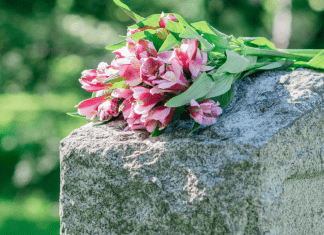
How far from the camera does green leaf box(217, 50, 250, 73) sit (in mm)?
863

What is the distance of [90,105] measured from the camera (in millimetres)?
1056

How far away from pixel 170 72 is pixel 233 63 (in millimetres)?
200

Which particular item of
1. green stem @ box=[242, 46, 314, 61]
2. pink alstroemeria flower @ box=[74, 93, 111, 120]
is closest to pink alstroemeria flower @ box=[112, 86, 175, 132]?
pink alstroemeria flower @ box=[74, 93, 111, 120]

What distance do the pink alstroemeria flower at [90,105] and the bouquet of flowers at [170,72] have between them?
0.12 feet

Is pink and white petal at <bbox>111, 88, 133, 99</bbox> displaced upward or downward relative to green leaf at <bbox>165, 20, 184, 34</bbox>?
downward

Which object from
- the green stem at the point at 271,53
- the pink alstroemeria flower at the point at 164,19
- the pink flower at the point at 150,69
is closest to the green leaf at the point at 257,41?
the green stem at the point at 271,53

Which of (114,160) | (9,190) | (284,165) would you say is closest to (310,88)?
(284,165)

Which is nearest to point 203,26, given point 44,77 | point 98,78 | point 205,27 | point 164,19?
point 205,27

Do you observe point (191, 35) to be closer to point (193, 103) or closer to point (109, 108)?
point (193, 103)

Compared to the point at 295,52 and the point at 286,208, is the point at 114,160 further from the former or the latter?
the point at 295,52

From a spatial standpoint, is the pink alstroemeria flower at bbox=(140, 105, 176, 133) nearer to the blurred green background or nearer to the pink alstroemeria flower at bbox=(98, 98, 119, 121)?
the pink alstroemeria flower at bbox=(98, 98, 119, 121)

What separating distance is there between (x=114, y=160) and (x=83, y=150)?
0.37ft

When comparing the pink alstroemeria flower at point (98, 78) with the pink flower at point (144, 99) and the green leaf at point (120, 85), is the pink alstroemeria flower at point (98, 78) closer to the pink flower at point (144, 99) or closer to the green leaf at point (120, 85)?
the green leaf at point (120, 85)

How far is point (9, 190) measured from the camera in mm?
3568
